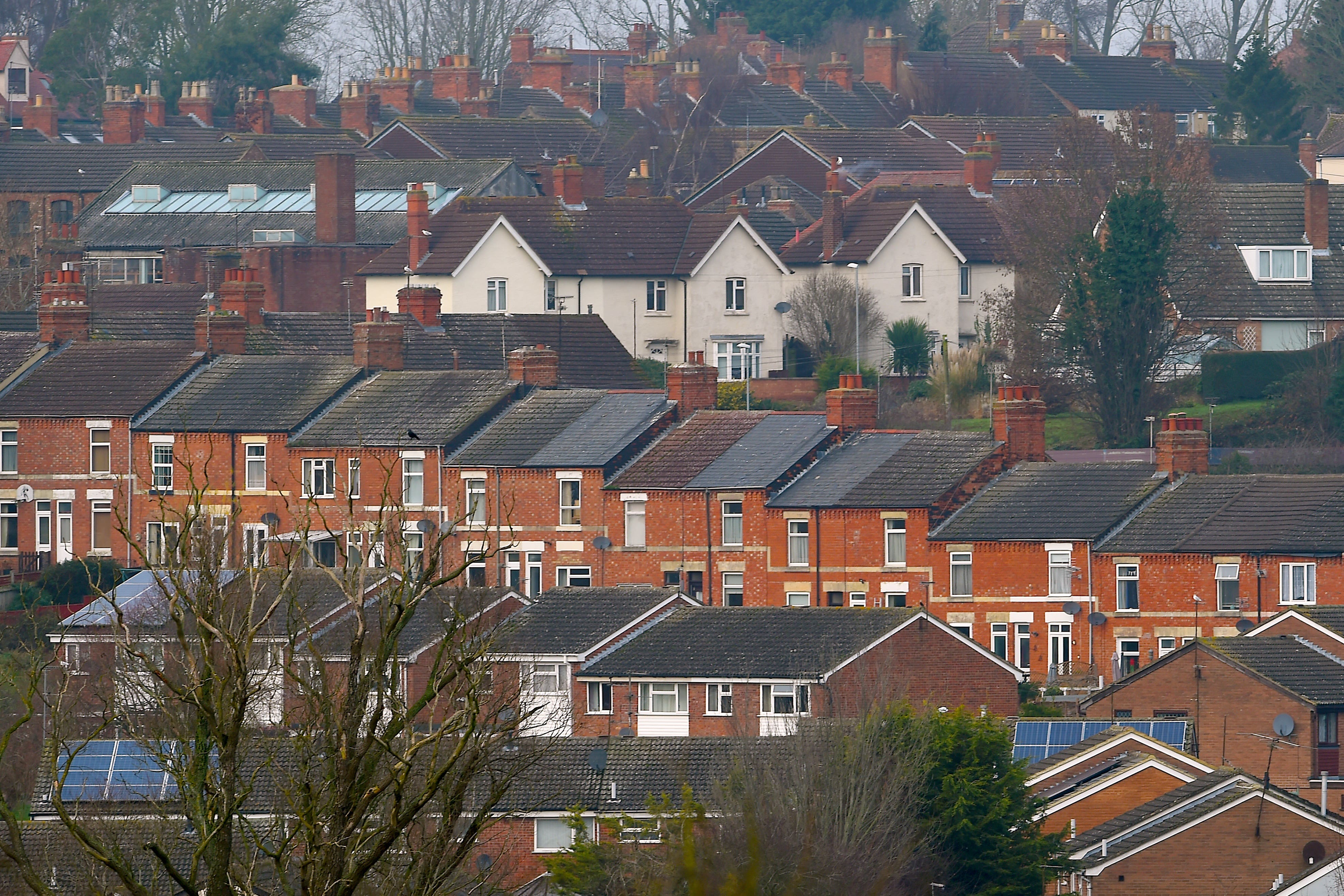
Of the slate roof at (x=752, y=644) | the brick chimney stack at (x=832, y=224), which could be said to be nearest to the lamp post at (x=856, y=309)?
the brick chimney stack at (x=832, y=224)

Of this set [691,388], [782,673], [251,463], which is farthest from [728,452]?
[782,673]

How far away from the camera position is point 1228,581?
54000 millimetres

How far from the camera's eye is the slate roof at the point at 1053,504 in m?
55.7

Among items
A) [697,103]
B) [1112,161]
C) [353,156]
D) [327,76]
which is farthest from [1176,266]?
[327,76]

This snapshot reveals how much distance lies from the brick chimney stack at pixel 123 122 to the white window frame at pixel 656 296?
2447 centimetres

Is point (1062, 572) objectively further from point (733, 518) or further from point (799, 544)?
point (733, 518)

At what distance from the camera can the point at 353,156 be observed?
81.4 meters

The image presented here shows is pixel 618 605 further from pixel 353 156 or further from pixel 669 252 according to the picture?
pixel 353 156

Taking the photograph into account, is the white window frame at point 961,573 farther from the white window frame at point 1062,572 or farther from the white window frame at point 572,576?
A: the white window frame at point 572,576

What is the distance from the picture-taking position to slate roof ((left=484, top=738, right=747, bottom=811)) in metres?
41.6

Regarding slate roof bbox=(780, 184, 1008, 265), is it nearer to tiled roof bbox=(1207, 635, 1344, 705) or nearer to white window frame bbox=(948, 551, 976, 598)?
white window frame bbox=(948, 551, 976, 598)

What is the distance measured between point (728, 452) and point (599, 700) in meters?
11.3

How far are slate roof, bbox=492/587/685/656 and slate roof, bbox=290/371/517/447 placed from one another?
31.0 feet

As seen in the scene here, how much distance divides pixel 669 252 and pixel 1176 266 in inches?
574
